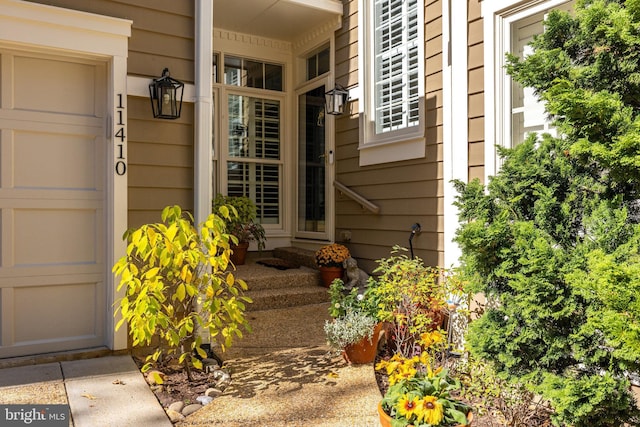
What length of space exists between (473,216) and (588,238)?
1.57 feet

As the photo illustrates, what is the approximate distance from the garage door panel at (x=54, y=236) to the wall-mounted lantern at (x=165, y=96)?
83 cm

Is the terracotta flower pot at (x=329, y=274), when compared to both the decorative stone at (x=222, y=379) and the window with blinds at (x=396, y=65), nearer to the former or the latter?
the window with blinds at (x=396, y=65)

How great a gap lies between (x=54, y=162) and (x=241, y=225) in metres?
2.41

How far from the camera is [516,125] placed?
10.6ft

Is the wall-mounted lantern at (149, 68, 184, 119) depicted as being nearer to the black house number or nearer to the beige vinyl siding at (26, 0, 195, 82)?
the beige vinyl siding at (26, 0, 195, 82)

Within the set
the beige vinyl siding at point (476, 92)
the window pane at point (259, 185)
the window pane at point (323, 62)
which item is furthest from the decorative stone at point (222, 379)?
the window pane at point (323, 62)

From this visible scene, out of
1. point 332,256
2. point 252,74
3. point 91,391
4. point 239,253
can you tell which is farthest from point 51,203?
point 252,74

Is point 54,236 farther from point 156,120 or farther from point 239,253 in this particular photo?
point 239,253

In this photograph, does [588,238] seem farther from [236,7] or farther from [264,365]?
[236,7]

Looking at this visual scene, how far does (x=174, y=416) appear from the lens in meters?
2.37

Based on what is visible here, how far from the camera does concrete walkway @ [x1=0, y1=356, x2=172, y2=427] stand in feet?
7.57

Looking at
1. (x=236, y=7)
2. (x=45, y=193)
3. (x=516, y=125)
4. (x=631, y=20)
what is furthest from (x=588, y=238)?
(x=236, y=7)

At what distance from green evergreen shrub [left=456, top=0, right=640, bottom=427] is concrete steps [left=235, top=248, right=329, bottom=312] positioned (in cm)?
254

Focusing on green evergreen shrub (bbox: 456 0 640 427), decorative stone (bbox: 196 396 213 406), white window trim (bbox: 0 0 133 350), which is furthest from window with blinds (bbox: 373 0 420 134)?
decorative stone (bbox: 196 396 213 406)
